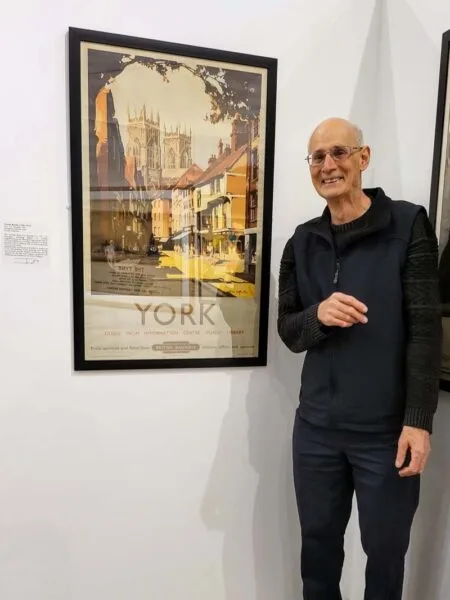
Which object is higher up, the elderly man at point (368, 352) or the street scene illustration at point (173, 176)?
the street scene illustration at point (173, 176)

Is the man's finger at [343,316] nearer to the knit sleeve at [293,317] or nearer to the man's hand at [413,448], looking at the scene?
the knit sleeve at [293,317]

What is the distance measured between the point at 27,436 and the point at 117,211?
77 centimetres

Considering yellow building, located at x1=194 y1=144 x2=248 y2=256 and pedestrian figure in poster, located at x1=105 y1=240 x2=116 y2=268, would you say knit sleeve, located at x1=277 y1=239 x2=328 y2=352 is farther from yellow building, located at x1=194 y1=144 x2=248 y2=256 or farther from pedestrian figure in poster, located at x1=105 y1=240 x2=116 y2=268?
pedestrian figure in poster, located at x1=105 y1=240 x2=116 y2=268

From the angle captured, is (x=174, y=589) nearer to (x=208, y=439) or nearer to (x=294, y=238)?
(x=208, y=439)

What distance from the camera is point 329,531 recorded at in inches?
55.4

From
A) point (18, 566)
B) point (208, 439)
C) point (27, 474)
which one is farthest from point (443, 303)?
point (18, 566)

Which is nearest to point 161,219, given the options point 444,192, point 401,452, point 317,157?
point 317,157

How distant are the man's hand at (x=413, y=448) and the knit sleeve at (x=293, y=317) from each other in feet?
1.05

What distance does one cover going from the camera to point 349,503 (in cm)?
141

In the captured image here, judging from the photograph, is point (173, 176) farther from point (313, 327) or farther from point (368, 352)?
point (368, 352)

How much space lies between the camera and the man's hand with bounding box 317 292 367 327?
1.19 meters

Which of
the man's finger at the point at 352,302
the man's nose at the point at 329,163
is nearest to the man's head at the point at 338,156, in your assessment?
the man's nose at the point at 329,163

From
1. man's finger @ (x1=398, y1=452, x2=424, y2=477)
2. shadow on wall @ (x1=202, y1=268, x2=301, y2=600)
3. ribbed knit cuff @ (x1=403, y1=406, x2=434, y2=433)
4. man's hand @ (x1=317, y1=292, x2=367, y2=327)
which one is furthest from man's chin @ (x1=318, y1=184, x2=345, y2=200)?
man's finger @ (x1=398, y1=452, x2=424, y2=477)

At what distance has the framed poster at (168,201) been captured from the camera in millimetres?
1475
